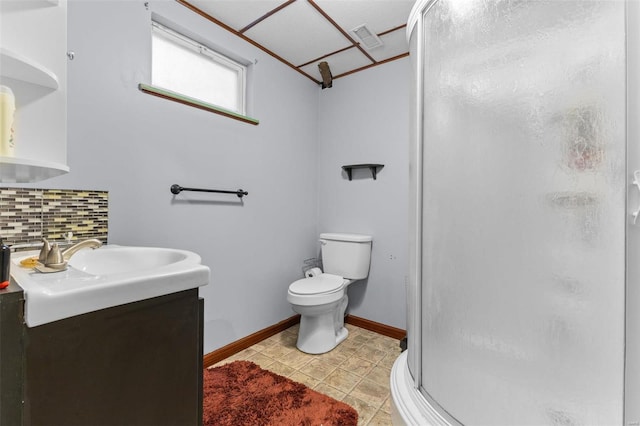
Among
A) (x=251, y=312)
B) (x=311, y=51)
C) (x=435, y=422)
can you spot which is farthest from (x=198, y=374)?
(x=311, y=51)

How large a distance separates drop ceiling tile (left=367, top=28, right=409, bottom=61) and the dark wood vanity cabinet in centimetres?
199

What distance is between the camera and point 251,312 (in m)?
2.05

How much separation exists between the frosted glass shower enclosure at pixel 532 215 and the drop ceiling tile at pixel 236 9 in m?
1.05

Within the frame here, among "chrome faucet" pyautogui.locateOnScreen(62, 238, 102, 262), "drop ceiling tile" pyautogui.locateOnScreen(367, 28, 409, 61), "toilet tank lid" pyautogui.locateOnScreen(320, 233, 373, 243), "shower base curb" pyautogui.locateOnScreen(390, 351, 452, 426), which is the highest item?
"drop ceiling tile" pyautogui.locateOnScreen(367, 28, 409, 61)

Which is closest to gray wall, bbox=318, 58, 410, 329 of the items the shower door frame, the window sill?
the window sill

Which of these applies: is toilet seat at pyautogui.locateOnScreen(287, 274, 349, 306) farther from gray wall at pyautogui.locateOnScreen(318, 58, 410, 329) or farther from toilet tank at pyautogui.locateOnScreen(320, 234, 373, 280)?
gray wall at pyautogui.locateOnScreen(318, 58, 410, 329)

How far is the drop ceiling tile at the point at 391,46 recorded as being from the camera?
1929 millimetres

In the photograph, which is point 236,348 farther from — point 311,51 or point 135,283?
point 311,51

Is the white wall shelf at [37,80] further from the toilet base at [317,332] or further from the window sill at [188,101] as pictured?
the toilet base at [317,332]

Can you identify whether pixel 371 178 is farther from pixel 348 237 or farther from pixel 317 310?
pixel 317 310

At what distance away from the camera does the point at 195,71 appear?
183cm

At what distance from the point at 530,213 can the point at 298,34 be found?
1.81 meters

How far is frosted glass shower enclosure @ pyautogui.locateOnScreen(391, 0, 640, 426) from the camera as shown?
2.21 feet

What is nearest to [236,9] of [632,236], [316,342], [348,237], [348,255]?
[348,237]
